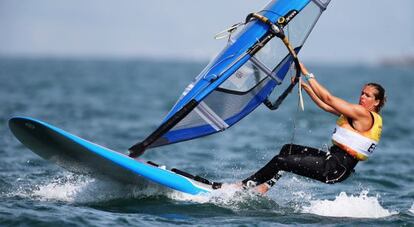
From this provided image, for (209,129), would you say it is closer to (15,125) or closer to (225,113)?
(225,113)

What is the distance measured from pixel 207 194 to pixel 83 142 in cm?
154

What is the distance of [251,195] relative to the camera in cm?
943

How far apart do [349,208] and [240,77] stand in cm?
208

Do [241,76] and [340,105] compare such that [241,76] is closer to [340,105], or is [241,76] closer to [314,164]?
[314,164]

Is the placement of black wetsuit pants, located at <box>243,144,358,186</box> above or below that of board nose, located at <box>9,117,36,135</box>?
below

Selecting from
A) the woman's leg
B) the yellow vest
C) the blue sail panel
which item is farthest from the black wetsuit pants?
the blue sail panel

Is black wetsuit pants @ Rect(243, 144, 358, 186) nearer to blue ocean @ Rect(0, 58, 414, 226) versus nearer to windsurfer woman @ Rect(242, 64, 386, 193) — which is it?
windsurfer woman @ Rect(242, 64, 386, 193)

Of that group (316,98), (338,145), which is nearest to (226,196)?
(338,145)

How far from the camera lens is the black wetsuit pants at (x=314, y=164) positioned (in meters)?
9.18

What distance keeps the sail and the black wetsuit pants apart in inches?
46.5

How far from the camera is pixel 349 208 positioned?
31.2 ft

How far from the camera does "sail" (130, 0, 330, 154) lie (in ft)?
31.9

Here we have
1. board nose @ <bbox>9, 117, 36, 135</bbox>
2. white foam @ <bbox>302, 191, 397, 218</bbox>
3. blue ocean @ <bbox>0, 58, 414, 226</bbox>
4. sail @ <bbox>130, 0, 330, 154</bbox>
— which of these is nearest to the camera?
blue ocean @ <bbox>0, 58, 414, 226</bbox>

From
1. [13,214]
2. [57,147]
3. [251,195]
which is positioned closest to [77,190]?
[57,147]
